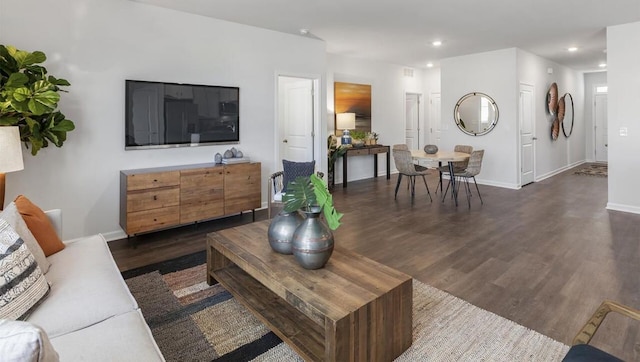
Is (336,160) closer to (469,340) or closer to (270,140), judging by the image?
(270,140)

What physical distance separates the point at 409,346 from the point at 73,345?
1.56m

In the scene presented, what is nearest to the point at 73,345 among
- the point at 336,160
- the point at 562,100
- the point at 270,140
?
the point at 270,140

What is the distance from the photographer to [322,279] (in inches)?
73.0

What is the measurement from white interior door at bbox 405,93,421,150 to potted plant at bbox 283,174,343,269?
7565 mm

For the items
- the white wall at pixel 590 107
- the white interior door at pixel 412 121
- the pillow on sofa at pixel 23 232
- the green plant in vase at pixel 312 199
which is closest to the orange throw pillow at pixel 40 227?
the pillow on sofa at pixel 23 232

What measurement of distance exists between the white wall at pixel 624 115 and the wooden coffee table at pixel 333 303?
16.0ft

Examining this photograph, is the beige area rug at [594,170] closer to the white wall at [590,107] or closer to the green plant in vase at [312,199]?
the white wall at [590,107]

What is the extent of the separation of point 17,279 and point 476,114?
7.26 metres

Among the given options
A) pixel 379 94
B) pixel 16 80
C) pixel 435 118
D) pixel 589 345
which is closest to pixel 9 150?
pixel 16 80

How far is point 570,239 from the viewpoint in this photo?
12.3 feet

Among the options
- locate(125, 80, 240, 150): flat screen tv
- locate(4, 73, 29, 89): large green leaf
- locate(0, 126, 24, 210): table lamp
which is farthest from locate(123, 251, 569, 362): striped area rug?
locate(125, 80, 240, 150): flat screen tv

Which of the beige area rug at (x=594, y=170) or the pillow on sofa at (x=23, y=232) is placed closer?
the pillow on sofa at (x=23, y=232)

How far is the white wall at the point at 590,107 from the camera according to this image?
9.59 metres

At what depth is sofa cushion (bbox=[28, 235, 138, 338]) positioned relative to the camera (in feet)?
4.91
